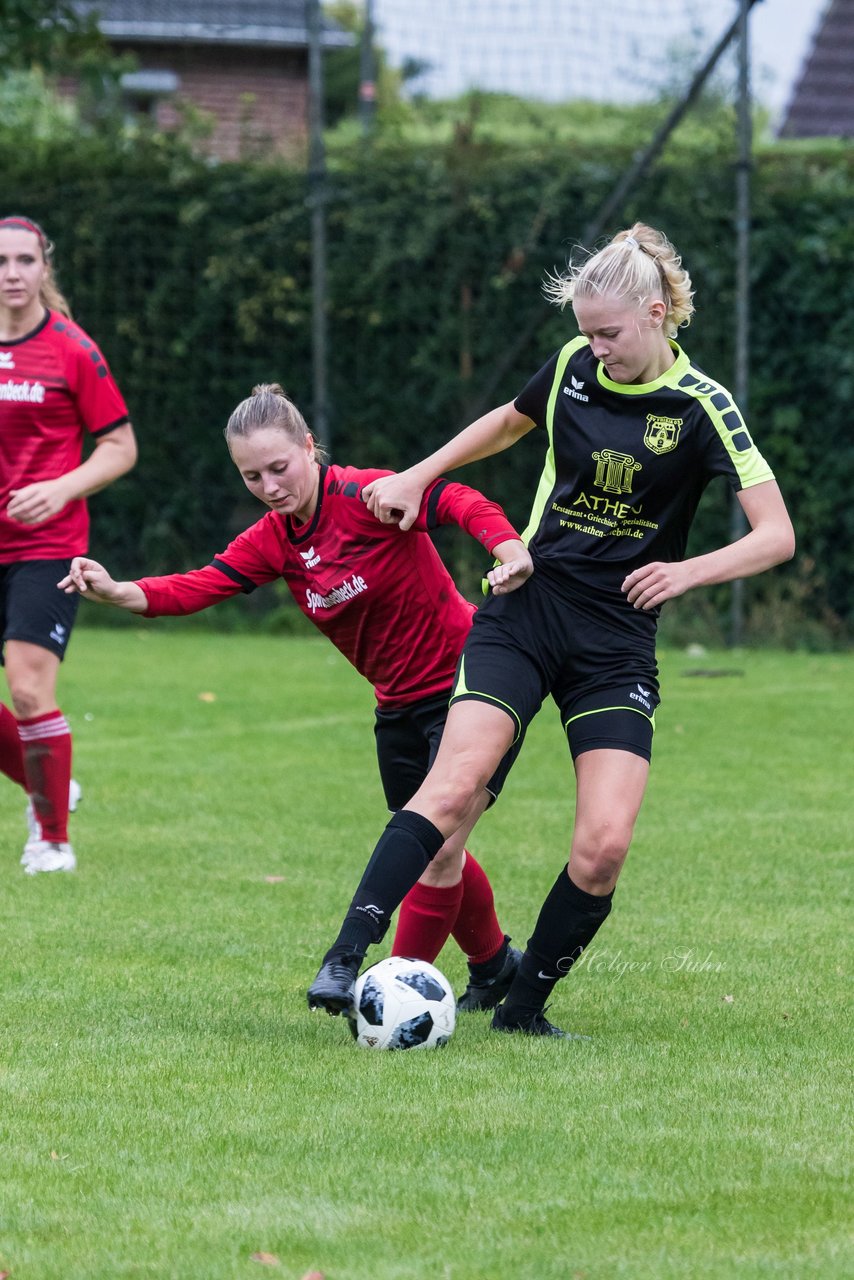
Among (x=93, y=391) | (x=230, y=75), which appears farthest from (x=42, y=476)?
(x=230, y=75)

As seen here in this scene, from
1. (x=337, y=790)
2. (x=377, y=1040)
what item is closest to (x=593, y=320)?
(x=377, y=1040)

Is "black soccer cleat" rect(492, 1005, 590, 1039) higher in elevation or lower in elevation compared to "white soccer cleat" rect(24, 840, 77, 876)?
higher

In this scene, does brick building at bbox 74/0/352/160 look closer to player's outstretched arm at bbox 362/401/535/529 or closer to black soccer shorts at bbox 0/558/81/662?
black soccer shorts at bbox 0/558/81/662

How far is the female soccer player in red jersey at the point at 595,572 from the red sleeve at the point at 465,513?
0.25 feet

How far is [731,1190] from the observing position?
11.0 feet

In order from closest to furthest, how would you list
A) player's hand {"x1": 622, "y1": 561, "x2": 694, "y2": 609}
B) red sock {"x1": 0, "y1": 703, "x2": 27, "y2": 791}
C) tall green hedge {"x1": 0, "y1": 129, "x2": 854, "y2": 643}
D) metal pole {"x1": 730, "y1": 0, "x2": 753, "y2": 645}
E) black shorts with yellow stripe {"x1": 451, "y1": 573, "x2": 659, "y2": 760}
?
1. player's hand {"x1": 622, "y1": 561, "x2": 694, "y2": 609}
2. black shorts with yellow stripe {"x1": 451, "y1": 573, "x2": 659, "y2": 760}
3. red sock {"x1": 0, "y1": 703, "x2": 27, "y2": 791}
4. metal pole {"x1": 730, "y1": 0, "x2": 753, "y2": 645}
5. tall green hedge {"x1": 0, "y1": 129, "x2": 854, "y2": 643}

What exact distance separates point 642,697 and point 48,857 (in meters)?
3.05

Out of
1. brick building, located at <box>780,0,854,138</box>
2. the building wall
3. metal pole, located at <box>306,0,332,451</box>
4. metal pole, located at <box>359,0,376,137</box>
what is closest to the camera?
metal pole, located at <box>306,0,332,451</box>

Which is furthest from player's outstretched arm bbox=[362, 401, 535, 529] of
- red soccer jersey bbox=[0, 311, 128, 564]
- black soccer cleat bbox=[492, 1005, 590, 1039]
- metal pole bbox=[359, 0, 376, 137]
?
metal pole bbox=[359, 0, 376, 137]

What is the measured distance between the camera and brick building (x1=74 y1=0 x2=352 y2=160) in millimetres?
22250

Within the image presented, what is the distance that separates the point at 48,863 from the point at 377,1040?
276 centimetres

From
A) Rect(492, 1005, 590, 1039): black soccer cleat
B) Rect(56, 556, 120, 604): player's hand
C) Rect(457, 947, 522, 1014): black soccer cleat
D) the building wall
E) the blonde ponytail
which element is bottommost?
Rect(457, 947, 522, 1014): black soccer cleat

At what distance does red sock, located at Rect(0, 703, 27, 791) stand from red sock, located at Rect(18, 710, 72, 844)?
0.32 metres

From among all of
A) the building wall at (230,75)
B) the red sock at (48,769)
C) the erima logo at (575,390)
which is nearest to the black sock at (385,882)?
the erima logo at (575,390)
